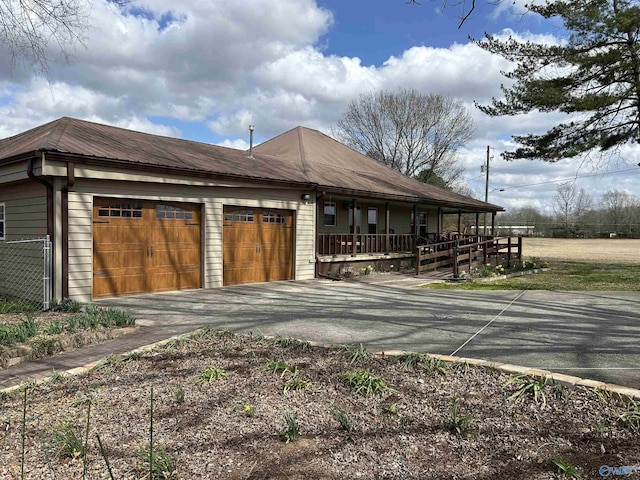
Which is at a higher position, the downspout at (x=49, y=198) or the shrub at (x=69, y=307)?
the downspout at (x=49, y=198)

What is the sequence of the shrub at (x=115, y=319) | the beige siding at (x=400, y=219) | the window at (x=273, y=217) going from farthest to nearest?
the beige siding at (x=400, y=219) < the window at (x=273, y=217) < the shrub at (x=115, y=319)

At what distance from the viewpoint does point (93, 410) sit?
3.48 metres

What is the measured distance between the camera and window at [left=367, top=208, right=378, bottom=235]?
1930cm

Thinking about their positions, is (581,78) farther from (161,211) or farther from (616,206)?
(616,206)

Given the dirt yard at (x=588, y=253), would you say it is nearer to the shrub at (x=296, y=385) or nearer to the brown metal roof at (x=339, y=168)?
the brown metal roof at (x=339, y=168)

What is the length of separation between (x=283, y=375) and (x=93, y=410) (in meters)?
1.58

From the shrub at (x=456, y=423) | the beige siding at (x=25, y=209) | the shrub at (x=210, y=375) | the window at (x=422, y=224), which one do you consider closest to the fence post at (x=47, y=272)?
the beige siding at (x=25, y=209)

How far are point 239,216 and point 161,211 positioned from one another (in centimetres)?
233

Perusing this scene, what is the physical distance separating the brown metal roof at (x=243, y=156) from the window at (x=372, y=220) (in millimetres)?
1273

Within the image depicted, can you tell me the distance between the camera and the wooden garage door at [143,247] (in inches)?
374

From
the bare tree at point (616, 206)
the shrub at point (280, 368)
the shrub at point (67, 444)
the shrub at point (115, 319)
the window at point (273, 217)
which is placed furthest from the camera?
the bare tree at point (616, 206)

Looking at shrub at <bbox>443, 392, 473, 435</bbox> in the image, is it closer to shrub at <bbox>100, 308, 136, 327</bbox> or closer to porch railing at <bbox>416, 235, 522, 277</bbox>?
shrub at <bbox>100, 308, 136, 327</bbox>

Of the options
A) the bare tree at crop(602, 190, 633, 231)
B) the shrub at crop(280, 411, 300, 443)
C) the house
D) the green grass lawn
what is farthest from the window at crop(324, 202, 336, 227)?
the bare tree at crop(602, 190, 633, 231)

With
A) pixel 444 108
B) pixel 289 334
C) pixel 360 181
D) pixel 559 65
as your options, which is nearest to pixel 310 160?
pixel 360 181
